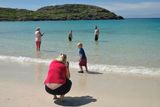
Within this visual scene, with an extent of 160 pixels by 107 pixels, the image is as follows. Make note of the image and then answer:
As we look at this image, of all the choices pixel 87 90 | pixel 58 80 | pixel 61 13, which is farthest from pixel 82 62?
pixel 61 13

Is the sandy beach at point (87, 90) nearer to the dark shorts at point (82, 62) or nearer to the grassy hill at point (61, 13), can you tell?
the dark shorts at point (82, 62)

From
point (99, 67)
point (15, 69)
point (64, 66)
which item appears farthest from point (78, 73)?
point (64, 66)

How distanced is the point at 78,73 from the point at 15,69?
281cm

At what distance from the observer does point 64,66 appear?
9.09 meters

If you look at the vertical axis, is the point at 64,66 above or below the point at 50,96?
above

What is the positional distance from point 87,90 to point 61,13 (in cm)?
16630

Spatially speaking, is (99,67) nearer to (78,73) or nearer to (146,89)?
(78,73)

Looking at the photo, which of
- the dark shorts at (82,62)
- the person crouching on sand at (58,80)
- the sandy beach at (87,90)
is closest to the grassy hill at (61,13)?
the dark shorts at (82,62)

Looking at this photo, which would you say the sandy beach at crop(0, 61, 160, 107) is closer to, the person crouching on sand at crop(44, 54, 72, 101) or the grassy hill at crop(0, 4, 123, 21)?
the person crouching on sand at crop(44, 54, 72, 101)

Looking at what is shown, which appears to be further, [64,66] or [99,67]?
[99,67]

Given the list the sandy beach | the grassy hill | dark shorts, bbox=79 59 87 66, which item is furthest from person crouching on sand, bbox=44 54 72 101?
the grassy hill

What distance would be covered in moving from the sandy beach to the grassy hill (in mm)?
137261

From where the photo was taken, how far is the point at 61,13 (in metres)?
175

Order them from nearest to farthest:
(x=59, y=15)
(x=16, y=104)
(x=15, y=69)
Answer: (x=16, y=104), (x=15, y=69), (x=59, y=15)
